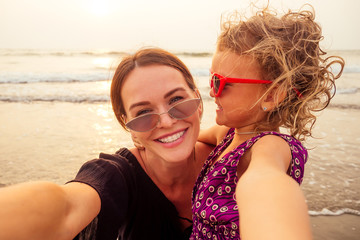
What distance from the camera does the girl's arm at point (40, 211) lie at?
1.09m

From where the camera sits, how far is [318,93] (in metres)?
2.09

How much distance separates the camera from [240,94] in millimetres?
2064

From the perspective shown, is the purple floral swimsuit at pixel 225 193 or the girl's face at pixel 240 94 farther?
the girl's face at pixel 240 94

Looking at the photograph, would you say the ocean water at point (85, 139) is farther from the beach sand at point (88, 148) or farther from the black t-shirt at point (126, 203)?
the black t-shirt at point (126, 203)

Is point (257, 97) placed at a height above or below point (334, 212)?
above

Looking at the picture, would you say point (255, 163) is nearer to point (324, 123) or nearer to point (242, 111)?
point (242, 111)

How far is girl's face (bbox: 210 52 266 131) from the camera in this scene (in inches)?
79.4

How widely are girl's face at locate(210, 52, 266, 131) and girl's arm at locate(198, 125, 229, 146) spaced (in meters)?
0.46

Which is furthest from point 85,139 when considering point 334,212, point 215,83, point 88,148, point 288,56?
point 288,56

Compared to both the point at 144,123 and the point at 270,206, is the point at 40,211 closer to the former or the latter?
the point at 270,206

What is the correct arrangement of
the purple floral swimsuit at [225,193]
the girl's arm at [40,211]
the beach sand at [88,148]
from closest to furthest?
1. the girl's arm at [40,211]
2. the purple floral swimsuit at [225,193]
3. the beach sand at [88,148]

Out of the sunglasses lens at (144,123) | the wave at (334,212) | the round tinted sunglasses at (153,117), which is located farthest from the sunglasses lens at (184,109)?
the wave at (334,212)

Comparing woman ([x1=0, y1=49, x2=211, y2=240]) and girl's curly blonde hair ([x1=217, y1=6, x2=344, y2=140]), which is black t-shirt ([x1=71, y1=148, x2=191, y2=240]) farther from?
girl's curly blonde hair ([x1=217, y1=6, x2=344, y2=140])

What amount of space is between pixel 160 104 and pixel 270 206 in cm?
124
